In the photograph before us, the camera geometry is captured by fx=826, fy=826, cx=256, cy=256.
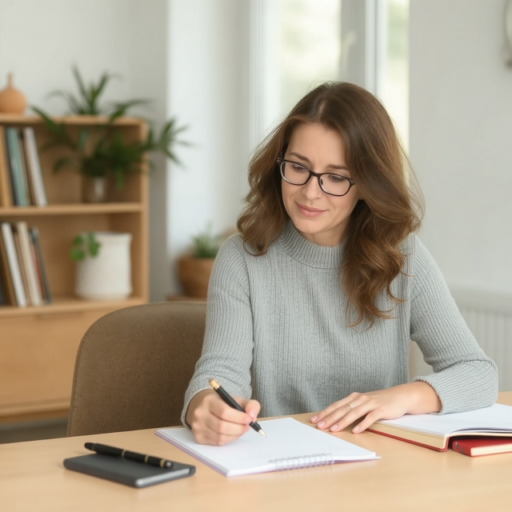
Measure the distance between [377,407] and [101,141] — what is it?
256 centimetres

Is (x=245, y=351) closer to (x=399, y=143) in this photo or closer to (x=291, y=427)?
(x=291, y=427)

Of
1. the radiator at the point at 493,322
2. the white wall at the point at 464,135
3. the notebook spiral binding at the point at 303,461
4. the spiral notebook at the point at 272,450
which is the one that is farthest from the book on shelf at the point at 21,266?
the notebook spiral binding at the point at 303,461

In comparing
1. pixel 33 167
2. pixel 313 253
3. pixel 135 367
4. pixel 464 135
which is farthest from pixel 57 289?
pixel 313 253

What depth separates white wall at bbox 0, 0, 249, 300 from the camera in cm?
386

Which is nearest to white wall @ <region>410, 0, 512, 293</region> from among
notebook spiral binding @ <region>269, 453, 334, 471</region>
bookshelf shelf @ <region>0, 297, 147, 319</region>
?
bookshelf shelf @ <region>0, 297, 147, 319</region>

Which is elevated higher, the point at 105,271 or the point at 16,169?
the point at 16,169

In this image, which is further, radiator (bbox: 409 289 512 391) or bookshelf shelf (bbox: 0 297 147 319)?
bookshelf shelf (bbox: 0 297 147 319)

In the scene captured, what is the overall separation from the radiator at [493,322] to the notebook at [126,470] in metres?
1.75

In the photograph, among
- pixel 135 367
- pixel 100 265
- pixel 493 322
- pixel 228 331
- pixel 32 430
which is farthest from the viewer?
pixel 32 430

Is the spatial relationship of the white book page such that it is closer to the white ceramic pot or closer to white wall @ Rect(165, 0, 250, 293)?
the white ceramic pot

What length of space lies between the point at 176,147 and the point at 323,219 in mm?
2380

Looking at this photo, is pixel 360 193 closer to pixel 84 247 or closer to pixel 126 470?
pixel 126 470

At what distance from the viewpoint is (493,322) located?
2.74 m

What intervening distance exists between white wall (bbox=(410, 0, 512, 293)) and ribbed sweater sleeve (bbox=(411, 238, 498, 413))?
104 cm
